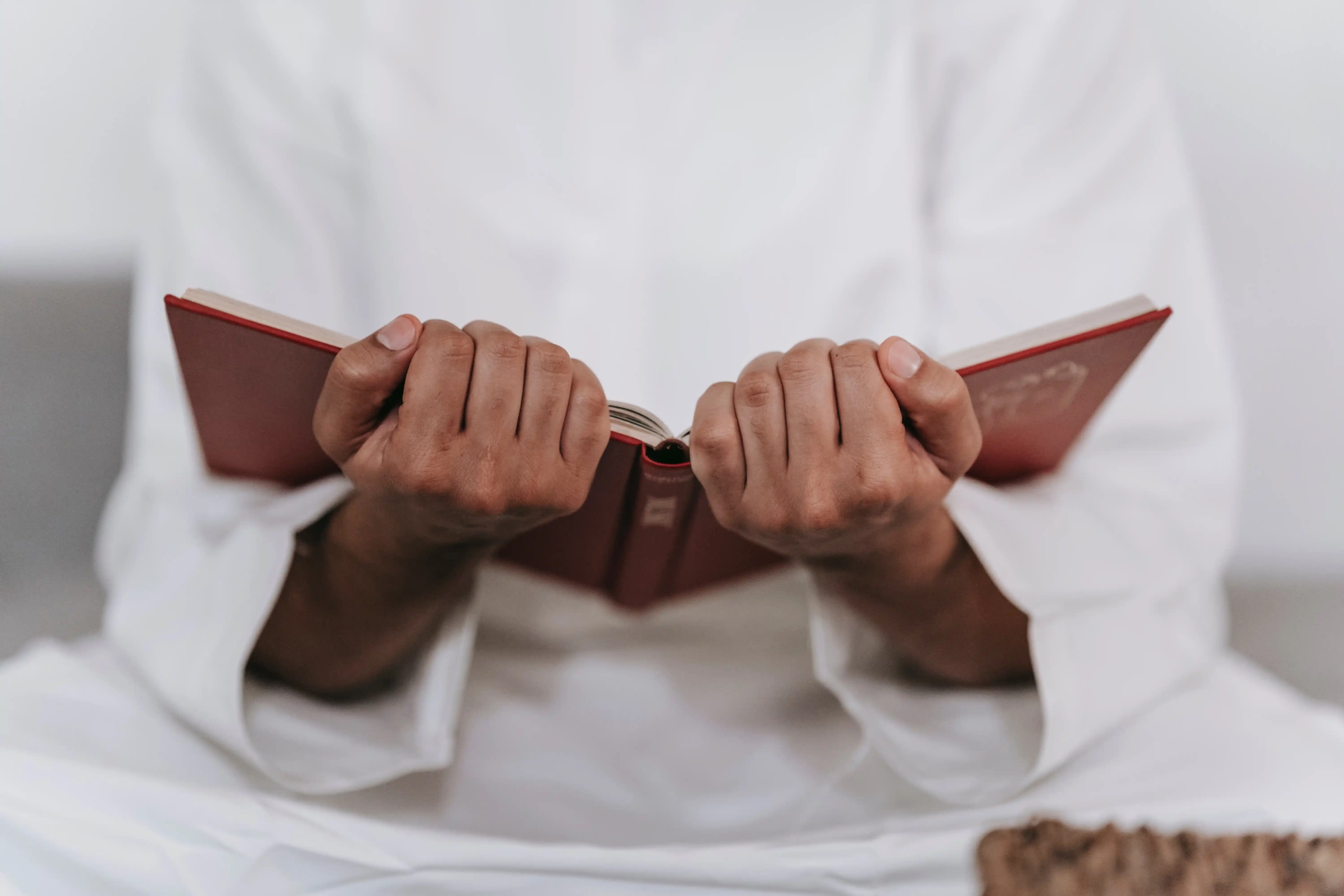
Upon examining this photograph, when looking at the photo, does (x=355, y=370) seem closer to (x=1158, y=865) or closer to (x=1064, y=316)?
(x=1158, y=865)

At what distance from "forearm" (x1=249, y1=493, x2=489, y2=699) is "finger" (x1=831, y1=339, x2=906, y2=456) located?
0.74 feet

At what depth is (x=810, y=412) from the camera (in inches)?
17.6

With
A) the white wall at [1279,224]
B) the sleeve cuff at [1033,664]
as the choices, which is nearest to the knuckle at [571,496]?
the sleeve cuff at [1033,664]

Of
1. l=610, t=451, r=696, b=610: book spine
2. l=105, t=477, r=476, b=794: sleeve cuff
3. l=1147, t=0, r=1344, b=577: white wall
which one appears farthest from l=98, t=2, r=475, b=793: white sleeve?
l=1147, t=0, r=1344, b=577: white wall

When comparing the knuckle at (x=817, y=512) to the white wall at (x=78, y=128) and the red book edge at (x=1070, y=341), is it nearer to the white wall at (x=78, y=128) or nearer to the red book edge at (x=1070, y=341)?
the red book edge at (x=1070, y=341)

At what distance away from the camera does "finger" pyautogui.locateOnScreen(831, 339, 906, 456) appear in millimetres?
446

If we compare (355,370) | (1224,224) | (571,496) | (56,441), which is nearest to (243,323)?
(355,370)

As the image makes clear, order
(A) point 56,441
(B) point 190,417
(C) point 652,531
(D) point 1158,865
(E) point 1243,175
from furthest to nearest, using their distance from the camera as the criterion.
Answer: (E) point 1243,175 → (A) point 56,441 → (B) point 190,417 → (C) point 652,531 → (D) point 1158,865

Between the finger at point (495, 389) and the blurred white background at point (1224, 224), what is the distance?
0.51 meters

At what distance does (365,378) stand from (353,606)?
0.75 ft

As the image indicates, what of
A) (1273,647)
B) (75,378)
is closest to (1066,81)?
(1273,647)

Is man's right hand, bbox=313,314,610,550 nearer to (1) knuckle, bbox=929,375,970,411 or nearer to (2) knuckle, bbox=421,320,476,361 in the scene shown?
(2) knuckle, bbox=421,320,476,361

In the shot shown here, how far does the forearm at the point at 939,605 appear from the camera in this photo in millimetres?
574

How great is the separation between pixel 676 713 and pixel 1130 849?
1.25ft
